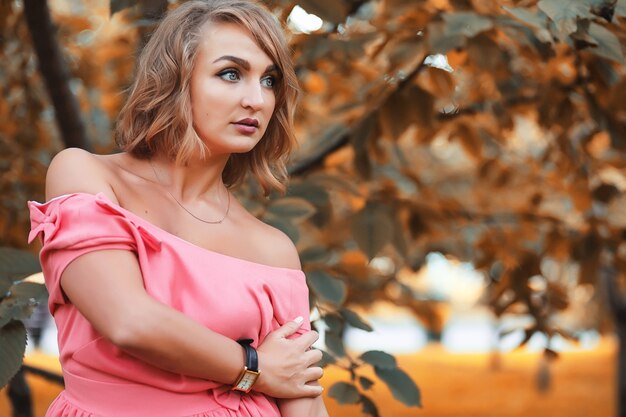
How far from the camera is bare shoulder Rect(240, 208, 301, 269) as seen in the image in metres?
1.88

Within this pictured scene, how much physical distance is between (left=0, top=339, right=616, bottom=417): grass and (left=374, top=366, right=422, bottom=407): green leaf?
2232 mm

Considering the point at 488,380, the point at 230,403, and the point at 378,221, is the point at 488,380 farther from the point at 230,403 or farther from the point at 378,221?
the point at 230,403

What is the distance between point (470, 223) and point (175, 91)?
2331 mm

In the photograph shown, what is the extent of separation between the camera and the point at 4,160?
346cm

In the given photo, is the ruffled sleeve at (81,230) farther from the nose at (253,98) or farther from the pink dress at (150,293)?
the nose at (253,98)

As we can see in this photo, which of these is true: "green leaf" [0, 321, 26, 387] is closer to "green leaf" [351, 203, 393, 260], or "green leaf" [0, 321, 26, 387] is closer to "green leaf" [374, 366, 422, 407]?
"green leaf" [374, 366, 422, 407]

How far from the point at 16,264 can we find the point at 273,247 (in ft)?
2.48

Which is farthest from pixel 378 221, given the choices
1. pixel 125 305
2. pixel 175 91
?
pixel 125 305

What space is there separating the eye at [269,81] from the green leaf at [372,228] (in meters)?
0.99

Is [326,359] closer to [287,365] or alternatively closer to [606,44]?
[287,365]

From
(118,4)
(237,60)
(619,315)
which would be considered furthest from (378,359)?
(619,315)

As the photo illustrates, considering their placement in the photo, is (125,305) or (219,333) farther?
(219,333)

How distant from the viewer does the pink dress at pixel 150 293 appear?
1.54 metres

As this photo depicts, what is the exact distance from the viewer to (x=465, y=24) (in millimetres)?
2254
